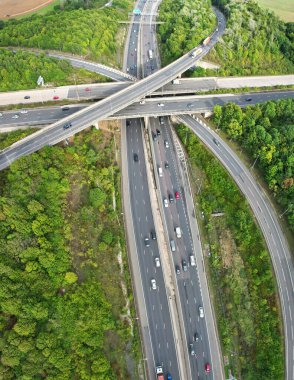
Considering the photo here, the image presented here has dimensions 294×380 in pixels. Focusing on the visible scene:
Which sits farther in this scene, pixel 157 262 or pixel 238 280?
pixel 157 262

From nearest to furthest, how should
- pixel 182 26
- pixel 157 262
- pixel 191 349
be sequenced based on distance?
pixel 191 349 → pixel 157 262 → pixel 182 26

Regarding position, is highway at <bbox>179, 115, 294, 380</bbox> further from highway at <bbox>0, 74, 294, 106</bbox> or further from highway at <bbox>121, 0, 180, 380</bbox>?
highway at <bbox>121, 0, 180, 380</bbox>

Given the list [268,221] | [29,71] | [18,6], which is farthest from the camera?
[18,6]

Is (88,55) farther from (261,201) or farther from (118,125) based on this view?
(261,201)

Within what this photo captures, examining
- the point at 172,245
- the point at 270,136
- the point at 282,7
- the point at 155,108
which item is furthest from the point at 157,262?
the point at 282,7

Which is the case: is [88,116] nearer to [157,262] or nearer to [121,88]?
[121,88]

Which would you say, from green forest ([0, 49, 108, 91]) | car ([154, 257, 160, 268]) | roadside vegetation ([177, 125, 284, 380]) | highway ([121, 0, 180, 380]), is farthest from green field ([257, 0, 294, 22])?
car ([154, 257, 160, 268])
